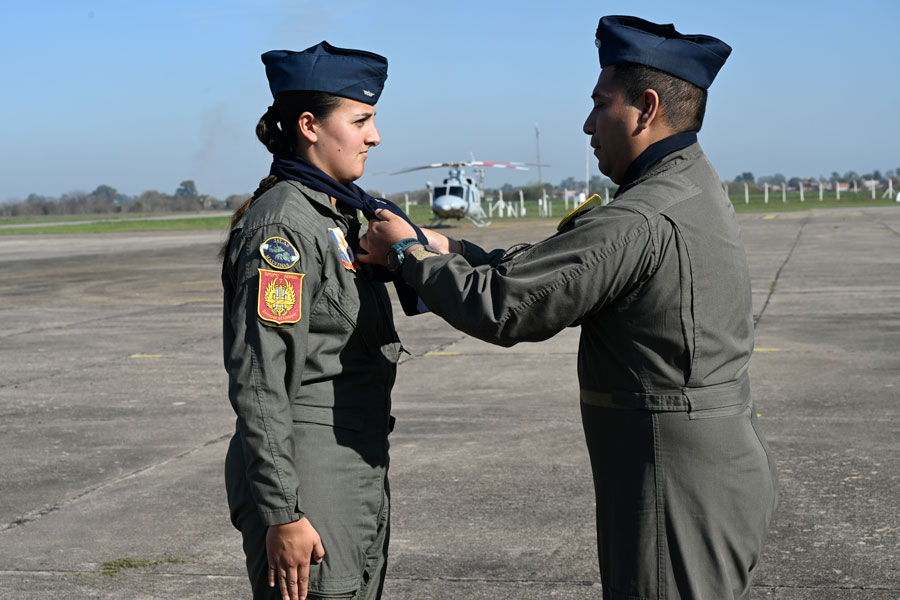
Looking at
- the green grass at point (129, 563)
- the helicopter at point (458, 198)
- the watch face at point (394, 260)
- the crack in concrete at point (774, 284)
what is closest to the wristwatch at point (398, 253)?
the watch face at point (394, 260)

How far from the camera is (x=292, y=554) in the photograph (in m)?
2.44

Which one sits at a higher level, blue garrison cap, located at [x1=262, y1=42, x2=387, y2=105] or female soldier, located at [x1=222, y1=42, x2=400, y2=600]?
blue garrison cap, located at [x1=262, y1=42, x2=387, y2=105]

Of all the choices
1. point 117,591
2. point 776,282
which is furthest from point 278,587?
point 776,282

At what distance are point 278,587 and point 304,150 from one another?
A: 1.14 m

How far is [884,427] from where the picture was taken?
680 cm

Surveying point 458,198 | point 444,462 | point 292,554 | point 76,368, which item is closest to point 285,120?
point 292,554

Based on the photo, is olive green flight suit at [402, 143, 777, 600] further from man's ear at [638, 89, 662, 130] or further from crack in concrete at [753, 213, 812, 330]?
crack in concrete at [753, 213, 812, 330]

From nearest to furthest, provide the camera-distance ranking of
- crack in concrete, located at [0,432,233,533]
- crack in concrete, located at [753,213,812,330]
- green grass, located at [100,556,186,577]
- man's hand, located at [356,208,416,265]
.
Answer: man's hand, located at [356,208,416,265], green grass, located at [100,556,186,577], crack in concrete, located at [0,432,233,533], crack in concrete, located at [753,213,812,330]

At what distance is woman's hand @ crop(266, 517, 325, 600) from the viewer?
2.43 m

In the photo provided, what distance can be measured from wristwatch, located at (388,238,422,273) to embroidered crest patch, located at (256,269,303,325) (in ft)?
0.76

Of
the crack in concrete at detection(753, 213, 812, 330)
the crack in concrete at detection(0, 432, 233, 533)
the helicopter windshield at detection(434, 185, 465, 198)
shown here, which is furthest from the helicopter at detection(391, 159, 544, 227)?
the crack in concrete at detection(0, 432, 233, 533)

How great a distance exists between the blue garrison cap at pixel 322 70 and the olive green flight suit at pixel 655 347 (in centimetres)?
61

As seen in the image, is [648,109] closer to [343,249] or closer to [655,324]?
[655,324]

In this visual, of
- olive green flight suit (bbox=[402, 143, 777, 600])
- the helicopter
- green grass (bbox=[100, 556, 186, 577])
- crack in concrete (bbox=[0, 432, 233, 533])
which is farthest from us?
the helicopter
